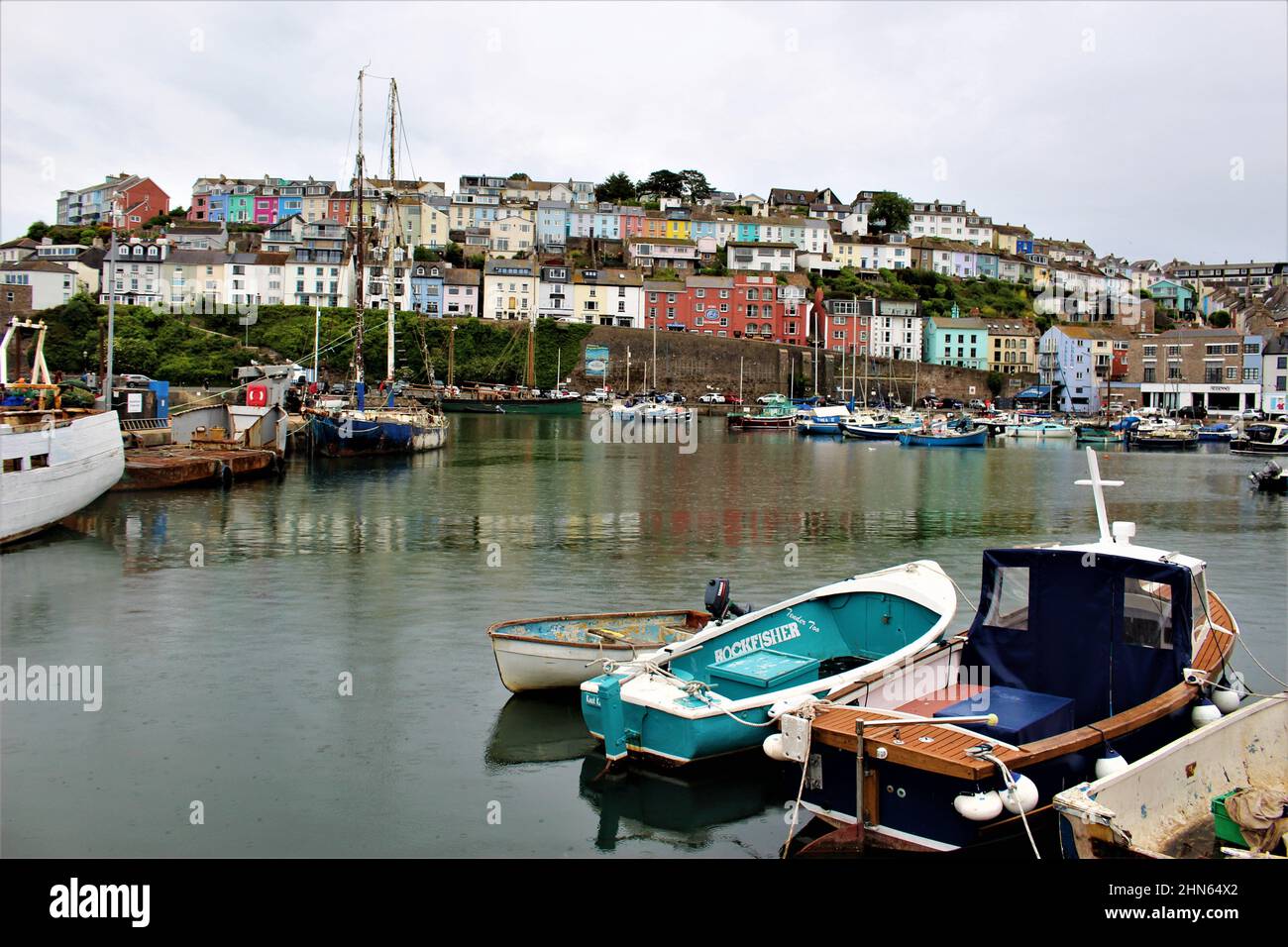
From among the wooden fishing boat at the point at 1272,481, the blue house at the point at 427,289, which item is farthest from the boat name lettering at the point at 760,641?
the blue house at the point at 427,289

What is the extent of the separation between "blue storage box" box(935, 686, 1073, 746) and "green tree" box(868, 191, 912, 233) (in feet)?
493

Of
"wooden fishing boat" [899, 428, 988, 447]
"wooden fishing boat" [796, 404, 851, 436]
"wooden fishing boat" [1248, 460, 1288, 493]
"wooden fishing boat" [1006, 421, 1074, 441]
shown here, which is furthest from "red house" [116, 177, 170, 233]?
"wooden fishing boat" [1248, 460, 1288, 493]

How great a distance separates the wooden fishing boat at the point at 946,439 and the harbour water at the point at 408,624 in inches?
1213

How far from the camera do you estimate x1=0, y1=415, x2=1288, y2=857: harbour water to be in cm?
1018

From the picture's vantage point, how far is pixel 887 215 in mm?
154000

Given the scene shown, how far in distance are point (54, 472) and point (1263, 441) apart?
250 feet

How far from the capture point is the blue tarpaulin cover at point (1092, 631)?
34.6ft

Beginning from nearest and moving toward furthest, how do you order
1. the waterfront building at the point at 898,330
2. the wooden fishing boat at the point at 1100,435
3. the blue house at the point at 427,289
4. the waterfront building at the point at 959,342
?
the wooden fishing boat at the point at 1100,435
the blue house at the point at 427,289
the waterfront building at the point at 898,330
the waterfront building at the point at 959,342

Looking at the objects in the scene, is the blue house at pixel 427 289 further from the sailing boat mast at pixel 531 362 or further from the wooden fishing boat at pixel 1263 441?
the wooden fishing boat at pixel 1263 441

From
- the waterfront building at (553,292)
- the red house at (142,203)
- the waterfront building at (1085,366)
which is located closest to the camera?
the waterfront building at (553,292)

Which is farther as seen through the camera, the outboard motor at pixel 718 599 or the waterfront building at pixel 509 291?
the waterfront building at pixel 509 291

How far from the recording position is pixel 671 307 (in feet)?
380
